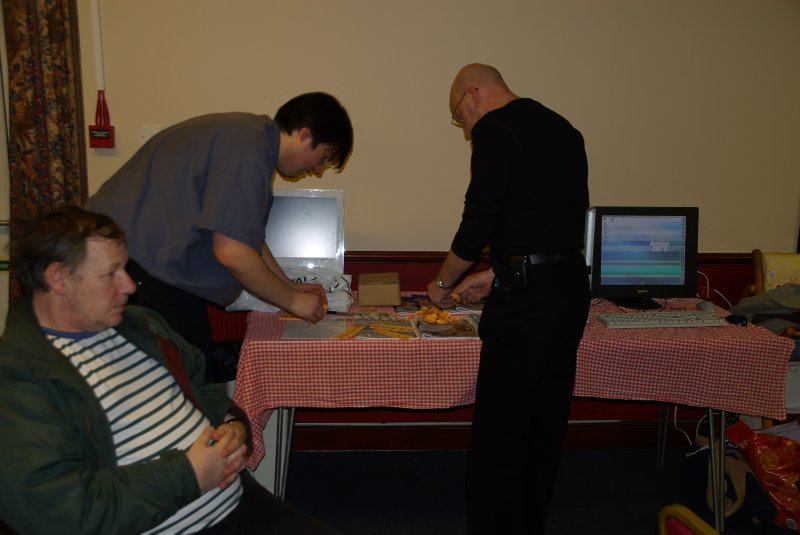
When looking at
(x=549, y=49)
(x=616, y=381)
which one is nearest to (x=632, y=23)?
(x=549, y=49)

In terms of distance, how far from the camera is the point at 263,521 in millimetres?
1297

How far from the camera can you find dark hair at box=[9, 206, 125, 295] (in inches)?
41.6

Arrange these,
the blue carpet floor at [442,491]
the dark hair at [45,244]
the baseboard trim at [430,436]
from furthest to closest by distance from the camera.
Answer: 1. the baseboard trim at [430,436]
2. the blue carpet floor at [442,491]
3. the dark hair at [45,244]

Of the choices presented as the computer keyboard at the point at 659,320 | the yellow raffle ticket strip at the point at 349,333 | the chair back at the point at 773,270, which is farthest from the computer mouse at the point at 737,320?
the yellow raffle ticket strip at the point at 349,333

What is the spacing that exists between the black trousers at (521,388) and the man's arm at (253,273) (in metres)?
0.59

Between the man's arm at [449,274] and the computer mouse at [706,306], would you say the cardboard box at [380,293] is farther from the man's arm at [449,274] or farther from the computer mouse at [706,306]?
the computer mouse at [706,306]

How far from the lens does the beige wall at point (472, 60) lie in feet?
8.43

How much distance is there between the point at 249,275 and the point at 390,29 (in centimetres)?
153

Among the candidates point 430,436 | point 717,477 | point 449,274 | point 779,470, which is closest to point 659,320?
point 717,477

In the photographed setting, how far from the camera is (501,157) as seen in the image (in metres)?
1.69

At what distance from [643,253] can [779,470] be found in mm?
928

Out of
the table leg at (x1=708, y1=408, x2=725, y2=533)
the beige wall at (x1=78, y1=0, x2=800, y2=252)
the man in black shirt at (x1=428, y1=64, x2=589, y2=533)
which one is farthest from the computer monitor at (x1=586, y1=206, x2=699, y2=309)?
the man in black shirt at (x1=428, y1=64, x2=589, y2=533)

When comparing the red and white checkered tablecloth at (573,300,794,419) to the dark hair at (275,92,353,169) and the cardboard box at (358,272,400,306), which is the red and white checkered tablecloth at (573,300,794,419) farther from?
the dark hair at (275,92,353,169)

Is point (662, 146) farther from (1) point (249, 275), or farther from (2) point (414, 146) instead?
(1) point (249, 275)
